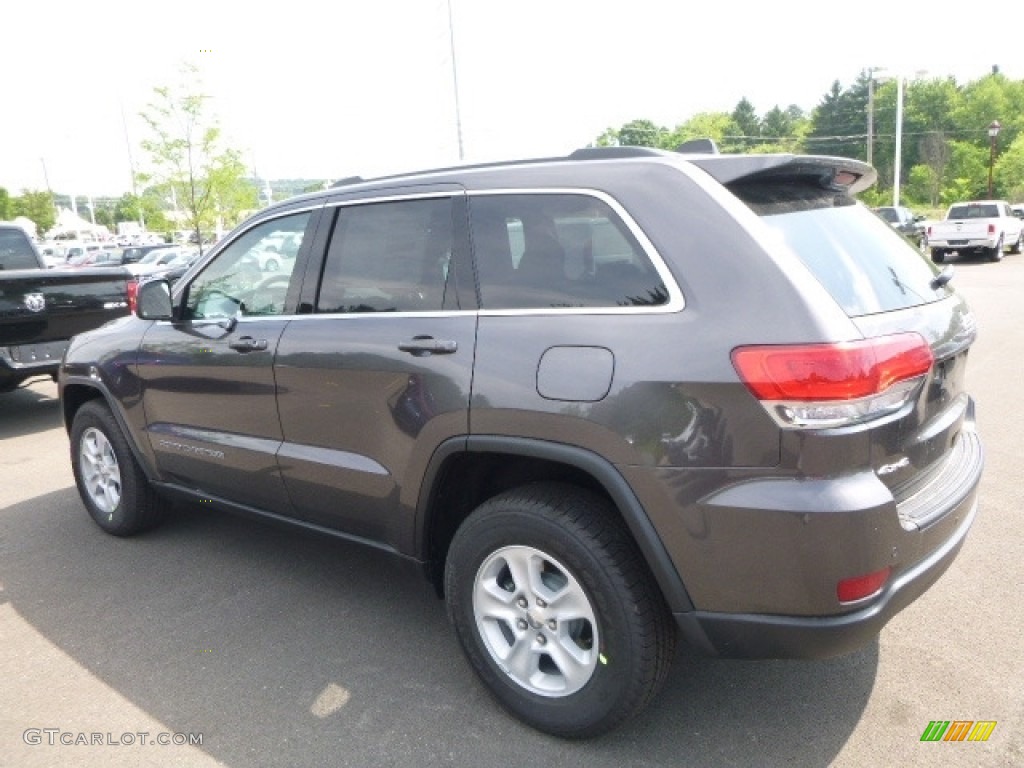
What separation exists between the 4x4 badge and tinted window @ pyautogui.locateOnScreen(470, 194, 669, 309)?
5.86 m

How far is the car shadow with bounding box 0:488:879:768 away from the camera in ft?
8.72

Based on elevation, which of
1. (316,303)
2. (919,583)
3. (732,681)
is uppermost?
(316,303)

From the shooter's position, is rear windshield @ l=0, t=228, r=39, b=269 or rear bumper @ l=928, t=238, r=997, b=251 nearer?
rear windshield @ l=0, t=228, r=39, b=269

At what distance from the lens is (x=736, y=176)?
252 cm

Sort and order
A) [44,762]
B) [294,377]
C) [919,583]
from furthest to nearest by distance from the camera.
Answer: [294,377] < [44,762] < [919,583]

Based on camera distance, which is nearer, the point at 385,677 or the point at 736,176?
the point at 736,176

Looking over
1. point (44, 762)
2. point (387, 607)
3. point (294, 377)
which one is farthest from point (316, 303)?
point (44, 762)

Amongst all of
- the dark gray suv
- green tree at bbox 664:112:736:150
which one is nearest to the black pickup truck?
the dark gray suv

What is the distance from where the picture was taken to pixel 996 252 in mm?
23797

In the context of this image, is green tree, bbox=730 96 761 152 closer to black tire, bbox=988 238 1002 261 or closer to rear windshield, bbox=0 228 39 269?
black tire, bbox=988 238 1002 261

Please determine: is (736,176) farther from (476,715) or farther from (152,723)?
(152,723)

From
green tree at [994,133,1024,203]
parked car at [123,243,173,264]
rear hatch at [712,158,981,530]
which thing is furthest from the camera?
green tree at [994,133,1024,203]

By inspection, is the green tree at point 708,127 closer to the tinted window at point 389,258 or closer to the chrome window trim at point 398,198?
the chrome window trim at point 398,198

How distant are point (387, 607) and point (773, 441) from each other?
84.0 inches
